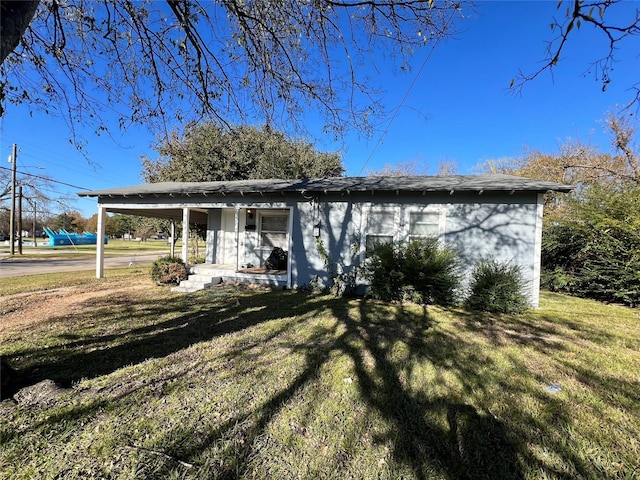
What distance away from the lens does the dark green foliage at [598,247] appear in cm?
751

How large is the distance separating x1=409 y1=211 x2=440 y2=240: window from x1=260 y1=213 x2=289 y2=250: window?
4637mm

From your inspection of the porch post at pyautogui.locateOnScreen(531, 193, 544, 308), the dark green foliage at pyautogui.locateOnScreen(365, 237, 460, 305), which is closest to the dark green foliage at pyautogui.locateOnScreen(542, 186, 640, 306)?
the porch post at pyautogui.locateOnScreen(531, 193, 544, 308)

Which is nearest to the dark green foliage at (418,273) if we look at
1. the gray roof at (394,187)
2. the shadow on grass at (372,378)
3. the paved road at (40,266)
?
the shadow on grass at (372,378)

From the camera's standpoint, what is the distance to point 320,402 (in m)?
2.72

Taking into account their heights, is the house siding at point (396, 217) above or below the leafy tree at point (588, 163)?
below

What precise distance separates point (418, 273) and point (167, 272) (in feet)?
23.5

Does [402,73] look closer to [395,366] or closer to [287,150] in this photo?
[395,366]

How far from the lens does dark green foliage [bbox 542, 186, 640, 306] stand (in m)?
7.51

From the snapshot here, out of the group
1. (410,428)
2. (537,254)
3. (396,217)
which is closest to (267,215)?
(396,217)

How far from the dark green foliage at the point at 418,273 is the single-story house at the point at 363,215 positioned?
2.11ft

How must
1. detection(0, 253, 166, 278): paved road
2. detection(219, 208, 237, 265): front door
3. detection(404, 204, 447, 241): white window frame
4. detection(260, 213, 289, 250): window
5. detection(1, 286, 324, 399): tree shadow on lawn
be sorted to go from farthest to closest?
1. detection(0, 253, 166, 278): paved road
2. detection(219, 208, 237, 265): front door
3. detection(260, 213, 289, 250): window
4. detection(404, 204, 447, 241): white window frame
5. detection(1, 286, 324, 399): tree shadow on lawn

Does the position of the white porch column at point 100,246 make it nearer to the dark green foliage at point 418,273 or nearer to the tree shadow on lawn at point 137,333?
the tree shadow on lawn at point 137,333

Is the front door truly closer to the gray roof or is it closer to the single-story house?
the single-story house

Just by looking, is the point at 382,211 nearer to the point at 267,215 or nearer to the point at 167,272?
the point at 267,215
